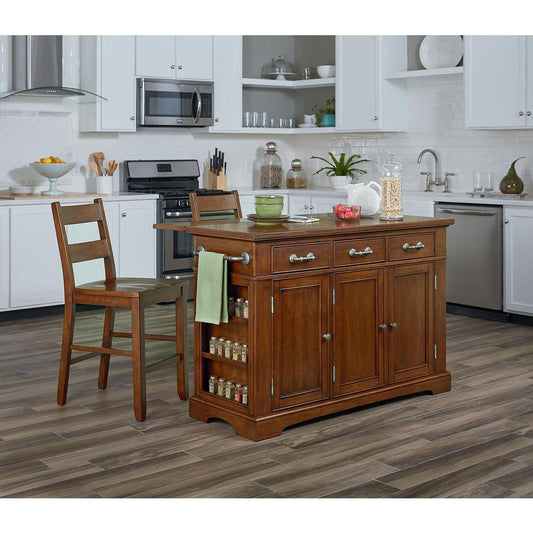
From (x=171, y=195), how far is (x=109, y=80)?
3.45ft

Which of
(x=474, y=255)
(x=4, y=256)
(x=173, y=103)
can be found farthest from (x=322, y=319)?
(x=173, y=103)

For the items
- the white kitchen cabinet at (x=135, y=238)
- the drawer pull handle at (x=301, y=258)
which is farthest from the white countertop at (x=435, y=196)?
the drawer pull handle at (x=301, y=258)

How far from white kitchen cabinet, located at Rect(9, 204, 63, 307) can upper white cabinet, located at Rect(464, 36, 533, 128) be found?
330 centimetres

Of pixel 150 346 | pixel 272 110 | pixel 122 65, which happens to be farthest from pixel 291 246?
pixel 272 110

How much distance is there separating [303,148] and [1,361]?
14.3 feet

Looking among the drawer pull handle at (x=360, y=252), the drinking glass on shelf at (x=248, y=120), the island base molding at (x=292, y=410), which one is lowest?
the island base molding at (x=292, y=410)

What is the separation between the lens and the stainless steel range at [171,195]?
6973 millimetres

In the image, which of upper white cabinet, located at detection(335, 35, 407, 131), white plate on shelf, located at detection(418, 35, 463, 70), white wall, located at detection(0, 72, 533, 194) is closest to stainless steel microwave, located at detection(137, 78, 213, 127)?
white wall, located at detection(0, 72, 533, 194)

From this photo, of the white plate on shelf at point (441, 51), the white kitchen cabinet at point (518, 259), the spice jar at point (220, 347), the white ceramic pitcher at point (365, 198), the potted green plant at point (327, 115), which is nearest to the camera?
the spice jar at point (220, 347)

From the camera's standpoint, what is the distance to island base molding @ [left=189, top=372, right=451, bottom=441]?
3.67 meters

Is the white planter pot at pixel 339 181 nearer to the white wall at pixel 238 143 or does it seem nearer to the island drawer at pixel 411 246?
the white wall at pixel 238 143

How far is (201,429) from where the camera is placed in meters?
3.81

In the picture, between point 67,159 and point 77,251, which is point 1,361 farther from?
point 67,159

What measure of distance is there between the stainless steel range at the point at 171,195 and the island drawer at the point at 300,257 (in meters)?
3.25
